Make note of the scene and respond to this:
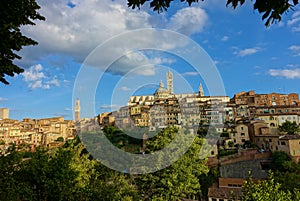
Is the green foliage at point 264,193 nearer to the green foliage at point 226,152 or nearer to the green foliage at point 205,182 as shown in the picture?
the green foliage at point 205,182

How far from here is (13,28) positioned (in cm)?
487

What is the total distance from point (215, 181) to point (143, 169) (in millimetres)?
12992

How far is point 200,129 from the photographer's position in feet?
127

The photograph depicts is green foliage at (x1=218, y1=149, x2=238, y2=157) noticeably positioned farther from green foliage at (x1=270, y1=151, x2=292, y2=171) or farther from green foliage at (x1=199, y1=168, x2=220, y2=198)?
green foliage at (x1=199, y1=168, x2=220, y2=198)

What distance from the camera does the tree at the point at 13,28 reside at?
4812mm

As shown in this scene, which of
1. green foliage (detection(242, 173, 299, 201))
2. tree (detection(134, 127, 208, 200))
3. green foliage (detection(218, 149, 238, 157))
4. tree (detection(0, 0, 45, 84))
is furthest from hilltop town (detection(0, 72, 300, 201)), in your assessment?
tree (detection(0, 0, 45, 84))

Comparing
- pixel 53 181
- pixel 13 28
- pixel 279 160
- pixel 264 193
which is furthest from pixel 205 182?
pixel 13 28

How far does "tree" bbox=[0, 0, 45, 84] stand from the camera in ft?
15.8

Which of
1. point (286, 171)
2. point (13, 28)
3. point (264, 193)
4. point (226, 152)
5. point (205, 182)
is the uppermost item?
point (13, 28)

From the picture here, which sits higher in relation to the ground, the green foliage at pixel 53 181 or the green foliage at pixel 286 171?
the green foliage at pixel 53 181

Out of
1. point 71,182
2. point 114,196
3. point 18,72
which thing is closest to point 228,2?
point 18,72

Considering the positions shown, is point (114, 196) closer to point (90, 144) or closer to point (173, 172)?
point (173, 172)

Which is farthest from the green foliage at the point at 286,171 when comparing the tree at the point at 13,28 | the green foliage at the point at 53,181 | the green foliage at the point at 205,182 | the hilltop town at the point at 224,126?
the tree at the point at 13,28

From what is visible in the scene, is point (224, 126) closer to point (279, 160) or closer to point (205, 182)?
point (279, 160)
